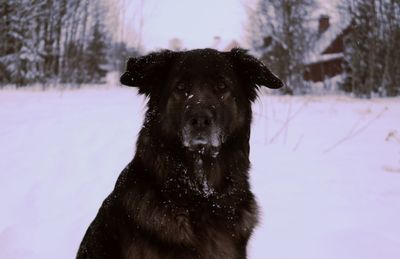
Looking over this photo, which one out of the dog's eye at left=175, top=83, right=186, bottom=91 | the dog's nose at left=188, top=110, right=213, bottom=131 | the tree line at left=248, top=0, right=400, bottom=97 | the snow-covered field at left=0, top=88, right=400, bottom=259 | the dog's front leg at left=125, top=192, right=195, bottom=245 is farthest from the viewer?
the tree line at left=248, top=0, right=400, bottom=97

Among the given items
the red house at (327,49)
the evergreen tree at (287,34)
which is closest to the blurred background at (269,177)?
the evergreen tree at (287,34)

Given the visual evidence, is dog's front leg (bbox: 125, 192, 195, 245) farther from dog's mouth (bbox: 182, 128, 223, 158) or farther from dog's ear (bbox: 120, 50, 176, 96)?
dog's ear (bbox: 120, 50, 176, 96)

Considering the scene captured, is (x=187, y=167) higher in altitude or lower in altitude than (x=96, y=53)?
lower

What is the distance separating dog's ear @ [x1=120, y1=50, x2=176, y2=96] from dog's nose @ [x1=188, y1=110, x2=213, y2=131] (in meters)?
0.53

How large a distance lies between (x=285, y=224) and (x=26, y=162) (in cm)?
415

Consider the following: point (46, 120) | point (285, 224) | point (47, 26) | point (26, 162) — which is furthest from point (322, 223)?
point (47, 26)

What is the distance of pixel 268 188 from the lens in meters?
5.49

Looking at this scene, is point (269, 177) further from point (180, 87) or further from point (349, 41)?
point (349, 41)

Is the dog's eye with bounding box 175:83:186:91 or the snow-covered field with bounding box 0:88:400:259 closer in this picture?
the dog's eye with bounding box 175:83:186:91

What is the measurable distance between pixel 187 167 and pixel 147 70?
80 cm

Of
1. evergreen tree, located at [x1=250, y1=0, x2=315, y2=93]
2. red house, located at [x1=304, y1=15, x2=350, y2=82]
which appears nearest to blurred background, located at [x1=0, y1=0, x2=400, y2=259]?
evergreen tree, located at [x1=250, y1=0, x2=315, y2=93]

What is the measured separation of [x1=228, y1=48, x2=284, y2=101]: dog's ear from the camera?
3.10 metres

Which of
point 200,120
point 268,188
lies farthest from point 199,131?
point 268,188

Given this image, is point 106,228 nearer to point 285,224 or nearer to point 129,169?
point 129,169
